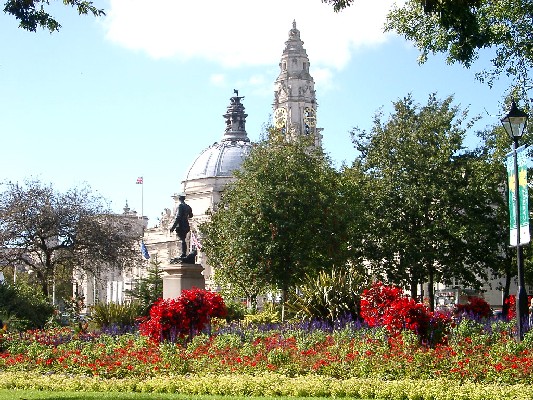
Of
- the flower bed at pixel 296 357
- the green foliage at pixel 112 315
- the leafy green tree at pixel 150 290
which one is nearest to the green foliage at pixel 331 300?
the flower bed at pixel 296 357

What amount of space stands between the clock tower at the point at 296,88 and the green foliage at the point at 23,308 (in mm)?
71224

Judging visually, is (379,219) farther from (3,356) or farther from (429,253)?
(3,356)

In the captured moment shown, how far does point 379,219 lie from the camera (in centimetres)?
3538

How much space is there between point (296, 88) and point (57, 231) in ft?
216

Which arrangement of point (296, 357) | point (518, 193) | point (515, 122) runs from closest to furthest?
point (296, 357), point (518, 193), point (515, 122)

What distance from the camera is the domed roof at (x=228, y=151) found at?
3915 inches

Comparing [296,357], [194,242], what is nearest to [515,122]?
[296,357]

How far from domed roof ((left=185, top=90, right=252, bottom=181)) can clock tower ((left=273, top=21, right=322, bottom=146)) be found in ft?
21.2

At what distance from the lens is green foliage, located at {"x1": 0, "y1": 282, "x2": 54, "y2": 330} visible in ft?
98.7

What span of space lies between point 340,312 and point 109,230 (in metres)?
22.0

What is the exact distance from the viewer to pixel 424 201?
114ft

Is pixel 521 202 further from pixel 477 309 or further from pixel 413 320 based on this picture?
pixel 477 309

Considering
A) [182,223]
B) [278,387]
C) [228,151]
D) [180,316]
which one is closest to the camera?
[278,387]

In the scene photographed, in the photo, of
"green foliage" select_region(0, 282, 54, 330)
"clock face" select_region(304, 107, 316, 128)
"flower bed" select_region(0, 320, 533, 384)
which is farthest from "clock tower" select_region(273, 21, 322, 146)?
"flower bed" select_region(0, 320, 533, 384)
